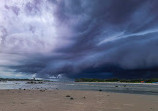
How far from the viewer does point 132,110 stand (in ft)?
51.4

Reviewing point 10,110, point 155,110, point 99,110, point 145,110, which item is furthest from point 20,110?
point 155,110

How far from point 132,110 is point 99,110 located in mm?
3743

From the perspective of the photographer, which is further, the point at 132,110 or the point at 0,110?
the point at 132,110

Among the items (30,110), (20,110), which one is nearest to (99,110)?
(30,110)

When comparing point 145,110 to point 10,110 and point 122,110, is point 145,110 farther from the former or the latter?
point 10,110

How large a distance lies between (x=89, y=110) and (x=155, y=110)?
23.9 ft

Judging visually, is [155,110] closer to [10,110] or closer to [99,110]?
[99,110]

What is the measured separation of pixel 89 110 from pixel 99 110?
1.08m

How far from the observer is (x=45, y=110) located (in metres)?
15.0

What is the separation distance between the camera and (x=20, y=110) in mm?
14867

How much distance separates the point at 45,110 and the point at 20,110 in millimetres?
2600

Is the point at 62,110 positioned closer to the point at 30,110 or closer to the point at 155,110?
the point at 30,110

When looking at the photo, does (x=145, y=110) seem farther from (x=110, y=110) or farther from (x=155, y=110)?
(x=110, y=110)

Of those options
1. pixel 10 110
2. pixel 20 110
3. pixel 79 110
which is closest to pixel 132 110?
pixel 79 110
